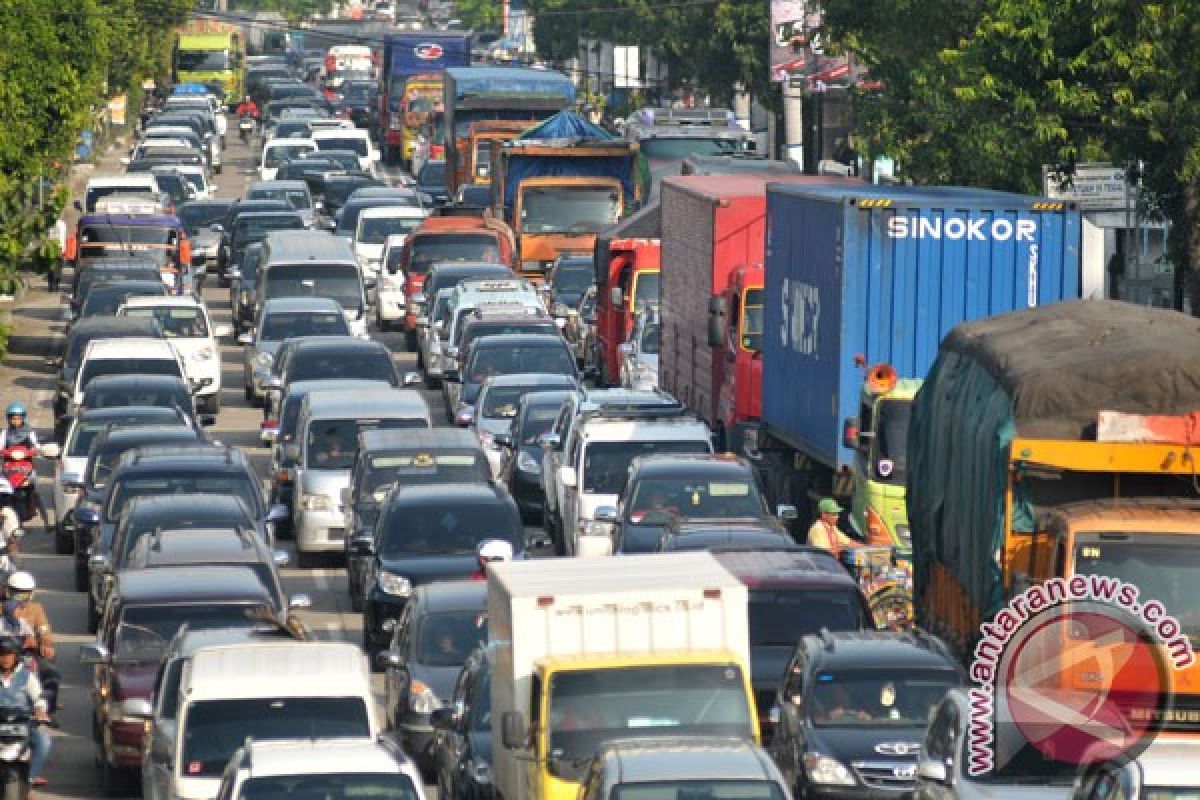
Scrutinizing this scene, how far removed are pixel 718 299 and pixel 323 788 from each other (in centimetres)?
1963

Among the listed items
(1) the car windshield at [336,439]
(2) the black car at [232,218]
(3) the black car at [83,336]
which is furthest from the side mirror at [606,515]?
(2) the black car at [232,218]

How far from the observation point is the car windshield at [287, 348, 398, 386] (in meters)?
39.5

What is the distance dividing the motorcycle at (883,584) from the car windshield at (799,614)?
2872mm

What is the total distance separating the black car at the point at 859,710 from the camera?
63.7 feet

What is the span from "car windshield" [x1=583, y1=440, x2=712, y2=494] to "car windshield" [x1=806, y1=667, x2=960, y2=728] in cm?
1094

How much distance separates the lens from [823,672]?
2011cm

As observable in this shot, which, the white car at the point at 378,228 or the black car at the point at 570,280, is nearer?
the black car at the point at 570,280

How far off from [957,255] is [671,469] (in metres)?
3.29

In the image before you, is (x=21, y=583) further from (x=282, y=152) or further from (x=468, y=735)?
(x=282, y=152)

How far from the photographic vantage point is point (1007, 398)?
2069 centimetres

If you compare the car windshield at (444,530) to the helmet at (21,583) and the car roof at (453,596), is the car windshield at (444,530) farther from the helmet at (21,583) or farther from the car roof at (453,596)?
the helmet at (21,583)

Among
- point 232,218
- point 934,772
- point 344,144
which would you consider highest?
point 934,772

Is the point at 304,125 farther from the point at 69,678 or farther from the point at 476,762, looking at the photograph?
the point at 476,762

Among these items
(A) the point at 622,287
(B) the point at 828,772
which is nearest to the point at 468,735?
(B) the point at 828,772
